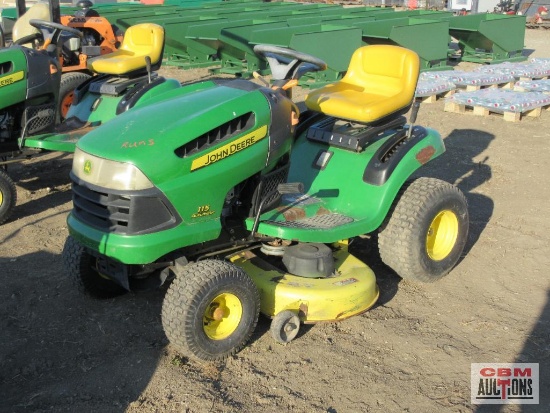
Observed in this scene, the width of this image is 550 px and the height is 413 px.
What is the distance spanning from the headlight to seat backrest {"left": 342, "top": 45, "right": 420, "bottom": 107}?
5.78 ft

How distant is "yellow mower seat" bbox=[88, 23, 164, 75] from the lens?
6219mm

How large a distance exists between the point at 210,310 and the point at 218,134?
87 cm

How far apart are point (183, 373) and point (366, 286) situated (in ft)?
3.55

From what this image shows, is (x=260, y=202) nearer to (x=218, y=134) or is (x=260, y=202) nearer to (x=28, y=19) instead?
(x=218, y=134)

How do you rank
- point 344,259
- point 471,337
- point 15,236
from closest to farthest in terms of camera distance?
point 471,337 → point 344,259 → point 15,236

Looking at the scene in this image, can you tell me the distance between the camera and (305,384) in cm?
331

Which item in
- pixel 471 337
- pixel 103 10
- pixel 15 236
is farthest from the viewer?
pixel 103 10

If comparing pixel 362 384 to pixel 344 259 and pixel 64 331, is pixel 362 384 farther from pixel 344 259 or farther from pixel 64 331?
pixel 64 331

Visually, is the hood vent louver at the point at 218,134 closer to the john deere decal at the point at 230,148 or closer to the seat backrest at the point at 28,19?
the john deere decal at the point at 230,148

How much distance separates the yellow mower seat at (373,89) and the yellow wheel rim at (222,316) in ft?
4.45

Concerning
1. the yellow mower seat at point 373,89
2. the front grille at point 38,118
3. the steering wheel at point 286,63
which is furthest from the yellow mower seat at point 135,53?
the steering wheel at point 286,63

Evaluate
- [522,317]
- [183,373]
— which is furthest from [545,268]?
[183,373]

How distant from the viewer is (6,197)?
17.6 feet

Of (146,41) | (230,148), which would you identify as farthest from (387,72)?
(146,41)
